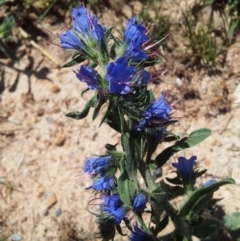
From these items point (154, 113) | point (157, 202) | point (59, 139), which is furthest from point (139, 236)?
point (59, 139)

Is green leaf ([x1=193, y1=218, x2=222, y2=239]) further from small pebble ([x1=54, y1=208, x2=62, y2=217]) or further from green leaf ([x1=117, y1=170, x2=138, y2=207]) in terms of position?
small pebble ([x1=54, y1=208, x2=62, y2=217])

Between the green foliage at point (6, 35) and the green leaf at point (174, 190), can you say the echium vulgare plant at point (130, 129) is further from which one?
the green foliage at point (6, 35)

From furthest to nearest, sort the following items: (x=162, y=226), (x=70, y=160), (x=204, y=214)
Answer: (x=70, y=160) < (x=204, y=214) < (x=162, y=226)

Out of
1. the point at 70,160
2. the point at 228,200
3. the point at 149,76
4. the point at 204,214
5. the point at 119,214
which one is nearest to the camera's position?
the point at 149,76

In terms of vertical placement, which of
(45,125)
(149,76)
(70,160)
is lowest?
(149,76)

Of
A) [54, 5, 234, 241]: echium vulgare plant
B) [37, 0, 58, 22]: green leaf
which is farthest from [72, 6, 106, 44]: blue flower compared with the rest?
[37, 0, 58, 22]: green leaf

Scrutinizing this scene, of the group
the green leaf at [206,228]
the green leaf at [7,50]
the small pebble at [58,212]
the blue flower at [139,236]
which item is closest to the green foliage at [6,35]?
the green leaf at [7,50]

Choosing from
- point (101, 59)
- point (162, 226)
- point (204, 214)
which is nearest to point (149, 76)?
point (101, 59)

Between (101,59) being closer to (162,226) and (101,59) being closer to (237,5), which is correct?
(162,226)
